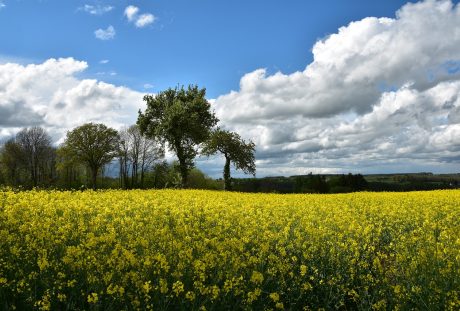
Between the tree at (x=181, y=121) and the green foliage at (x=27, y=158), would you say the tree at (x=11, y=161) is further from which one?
the tree at (x=181, y=121)

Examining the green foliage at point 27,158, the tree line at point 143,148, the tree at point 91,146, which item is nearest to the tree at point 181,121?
the tree line at point 143,148

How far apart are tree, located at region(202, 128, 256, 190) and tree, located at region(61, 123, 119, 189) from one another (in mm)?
19163

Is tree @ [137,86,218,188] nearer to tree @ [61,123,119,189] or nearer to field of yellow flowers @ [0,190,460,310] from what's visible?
tree @ [61,123,119,189]

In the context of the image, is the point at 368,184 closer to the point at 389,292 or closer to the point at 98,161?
the point at 98,161

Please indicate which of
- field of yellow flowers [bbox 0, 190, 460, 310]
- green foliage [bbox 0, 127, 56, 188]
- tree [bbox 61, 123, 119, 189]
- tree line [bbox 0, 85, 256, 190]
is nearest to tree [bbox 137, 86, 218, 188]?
tree line [bbox 0, 85, 256, 190]

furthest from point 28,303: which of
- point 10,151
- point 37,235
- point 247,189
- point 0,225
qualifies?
point 10,151

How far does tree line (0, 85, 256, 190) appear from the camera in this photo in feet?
159

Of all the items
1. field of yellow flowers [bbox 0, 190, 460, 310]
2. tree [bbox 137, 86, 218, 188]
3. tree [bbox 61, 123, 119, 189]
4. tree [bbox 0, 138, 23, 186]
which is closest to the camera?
field of yellow flowers [bbox 0, 190, 460, 310]

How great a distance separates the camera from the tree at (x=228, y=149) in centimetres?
5116

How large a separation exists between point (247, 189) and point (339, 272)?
43.8m

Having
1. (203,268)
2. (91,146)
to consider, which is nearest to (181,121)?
(91,146)

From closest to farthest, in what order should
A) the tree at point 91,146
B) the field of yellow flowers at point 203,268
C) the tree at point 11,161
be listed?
the field of yellow flowers at point 203,268 < the tree at point 91,146 < the tree at point 11,161

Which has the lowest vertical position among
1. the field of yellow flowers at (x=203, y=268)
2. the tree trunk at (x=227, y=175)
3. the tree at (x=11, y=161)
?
the field of yellow flowers at (x=203, y=268)

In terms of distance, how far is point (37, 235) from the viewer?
8.54 m
